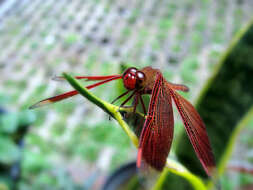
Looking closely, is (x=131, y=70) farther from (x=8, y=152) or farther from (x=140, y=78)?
(x=8, y=152)

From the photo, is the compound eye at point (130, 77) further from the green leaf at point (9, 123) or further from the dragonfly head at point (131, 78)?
the green leaf at point (9, 123)

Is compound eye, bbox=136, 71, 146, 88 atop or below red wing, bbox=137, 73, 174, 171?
atop

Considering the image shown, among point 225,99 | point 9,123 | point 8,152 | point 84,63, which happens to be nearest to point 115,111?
point 225,99

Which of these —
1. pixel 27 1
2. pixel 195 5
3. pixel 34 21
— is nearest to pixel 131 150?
pixel 34 21

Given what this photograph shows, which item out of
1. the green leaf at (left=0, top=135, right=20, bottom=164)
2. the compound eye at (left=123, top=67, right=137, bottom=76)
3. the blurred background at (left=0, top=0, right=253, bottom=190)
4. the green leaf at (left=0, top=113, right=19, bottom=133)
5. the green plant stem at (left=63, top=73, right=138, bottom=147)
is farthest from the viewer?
the blurred background at (left=0, top=0, right=253, bottom=190)

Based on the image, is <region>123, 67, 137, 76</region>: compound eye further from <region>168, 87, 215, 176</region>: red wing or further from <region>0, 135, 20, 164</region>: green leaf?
<region>0, 135, 20, 164</region>: green leaf

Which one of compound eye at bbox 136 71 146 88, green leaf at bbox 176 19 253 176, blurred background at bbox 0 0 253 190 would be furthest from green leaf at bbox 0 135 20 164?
compound eye at bbox 136 71 146 88

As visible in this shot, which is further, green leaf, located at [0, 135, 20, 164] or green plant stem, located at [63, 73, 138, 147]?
green leaf, located at [0, 135, 20, 164]

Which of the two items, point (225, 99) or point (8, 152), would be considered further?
point (8, 152)
